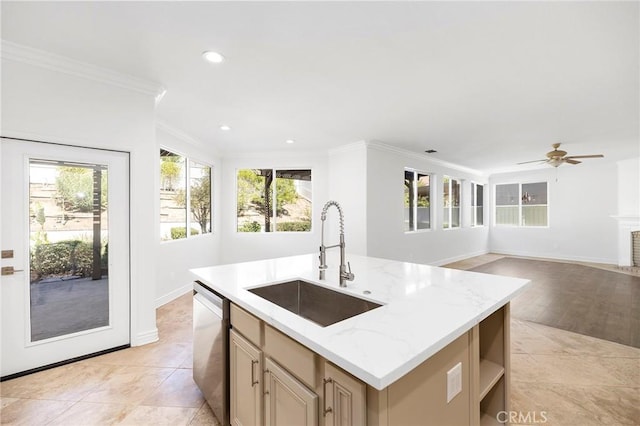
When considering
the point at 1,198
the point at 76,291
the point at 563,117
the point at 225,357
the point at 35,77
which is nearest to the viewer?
the point at 225,357

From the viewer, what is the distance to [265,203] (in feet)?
19.5

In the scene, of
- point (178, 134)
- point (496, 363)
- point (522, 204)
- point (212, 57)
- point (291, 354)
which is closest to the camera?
point (291, 354)

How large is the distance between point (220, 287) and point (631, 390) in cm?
311

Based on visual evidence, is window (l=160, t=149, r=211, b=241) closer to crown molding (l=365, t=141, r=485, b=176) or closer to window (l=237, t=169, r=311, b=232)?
window (l=237, t=169, r=311, b=232)

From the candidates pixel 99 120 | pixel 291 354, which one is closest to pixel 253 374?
pixel 291 354

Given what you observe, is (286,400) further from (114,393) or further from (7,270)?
(7,270)

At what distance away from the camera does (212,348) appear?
67.3 inches

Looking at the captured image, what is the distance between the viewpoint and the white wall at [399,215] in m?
5.16

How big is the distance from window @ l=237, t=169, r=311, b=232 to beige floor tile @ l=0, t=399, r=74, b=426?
4.08 m

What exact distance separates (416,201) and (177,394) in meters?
5.80

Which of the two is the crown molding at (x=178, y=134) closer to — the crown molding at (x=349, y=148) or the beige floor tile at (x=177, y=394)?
the crown molding at (x=349, y=148)

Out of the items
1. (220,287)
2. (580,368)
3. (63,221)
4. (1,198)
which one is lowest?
(580,368)

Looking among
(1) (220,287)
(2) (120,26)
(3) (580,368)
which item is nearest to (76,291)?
(1) (220,287)

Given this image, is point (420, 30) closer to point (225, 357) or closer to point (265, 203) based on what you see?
point (225, 357)
